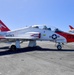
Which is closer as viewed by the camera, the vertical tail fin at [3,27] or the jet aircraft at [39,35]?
the jet aircraft at [39,35]

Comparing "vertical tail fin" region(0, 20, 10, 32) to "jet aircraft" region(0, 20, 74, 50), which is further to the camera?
"vertical tail fin" region(0, 20, 10, 32)

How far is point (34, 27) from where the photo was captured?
19500 mm

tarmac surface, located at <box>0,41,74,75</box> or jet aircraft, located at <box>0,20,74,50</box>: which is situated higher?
jet aircraft, located at <box>0,20,74,50</box>

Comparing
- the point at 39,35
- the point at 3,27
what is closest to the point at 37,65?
the point at 39,35

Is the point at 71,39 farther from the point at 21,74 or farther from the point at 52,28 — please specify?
the point at 21,74

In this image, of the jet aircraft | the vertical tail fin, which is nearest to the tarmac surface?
the jet aircraft

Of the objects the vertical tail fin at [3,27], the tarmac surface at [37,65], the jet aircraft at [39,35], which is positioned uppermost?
the vertical tail fin at [3,27]

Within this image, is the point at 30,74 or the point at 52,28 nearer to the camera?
the point at 30,74

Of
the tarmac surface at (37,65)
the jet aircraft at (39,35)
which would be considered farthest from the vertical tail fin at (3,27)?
the tarmac surface at (37,65)

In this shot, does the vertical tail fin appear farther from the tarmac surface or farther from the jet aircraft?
the tarmac surface

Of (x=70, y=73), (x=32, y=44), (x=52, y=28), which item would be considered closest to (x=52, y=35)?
(x=52, y=28)

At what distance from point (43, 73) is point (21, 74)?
0.98 metres

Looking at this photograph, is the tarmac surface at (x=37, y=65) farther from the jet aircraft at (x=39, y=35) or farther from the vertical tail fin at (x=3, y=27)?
the vertical tail fin at (x=3, y=27)

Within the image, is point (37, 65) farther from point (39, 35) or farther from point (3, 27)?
point (3, 27)
